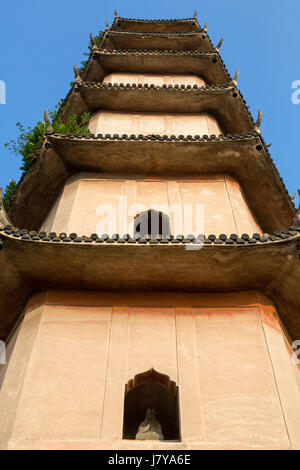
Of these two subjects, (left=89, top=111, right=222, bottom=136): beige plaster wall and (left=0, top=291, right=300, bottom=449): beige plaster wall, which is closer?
(left=0, top=291, right=300, bottom=449): beige plaster wall

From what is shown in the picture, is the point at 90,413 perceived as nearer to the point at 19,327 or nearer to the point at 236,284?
the point at 19,327

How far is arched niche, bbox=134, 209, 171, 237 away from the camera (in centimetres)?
1043

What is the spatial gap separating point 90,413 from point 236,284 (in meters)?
3.24

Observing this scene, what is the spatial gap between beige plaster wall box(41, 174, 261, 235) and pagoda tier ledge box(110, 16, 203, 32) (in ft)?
38.3

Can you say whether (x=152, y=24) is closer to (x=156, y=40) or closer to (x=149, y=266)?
(x=156, y=40)

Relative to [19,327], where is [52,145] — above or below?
above

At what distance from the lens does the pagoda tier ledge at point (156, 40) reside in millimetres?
18016

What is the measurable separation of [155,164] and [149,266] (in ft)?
13.3

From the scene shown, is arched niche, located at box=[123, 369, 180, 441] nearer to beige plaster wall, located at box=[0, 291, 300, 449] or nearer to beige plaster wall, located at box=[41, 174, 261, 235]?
beige plaster wall, located at box=[0, 291, 300, 449]

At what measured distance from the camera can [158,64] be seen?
55.2 feet

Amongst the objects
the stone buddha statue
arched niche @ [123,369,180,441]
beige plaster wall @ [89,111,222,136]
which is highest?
beige plaster wall @ [89,111,222,136]

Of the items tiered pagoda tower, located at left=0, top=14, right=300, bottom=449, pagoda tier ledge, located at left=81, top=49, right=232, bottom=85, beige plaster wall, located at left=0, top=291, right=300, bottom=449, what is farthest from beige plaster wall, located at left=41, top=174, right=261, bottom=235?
pagoda tier ledge, located at left=81, top=49, right=232, bottom=85

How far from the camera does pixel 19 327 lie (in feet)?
26.2
